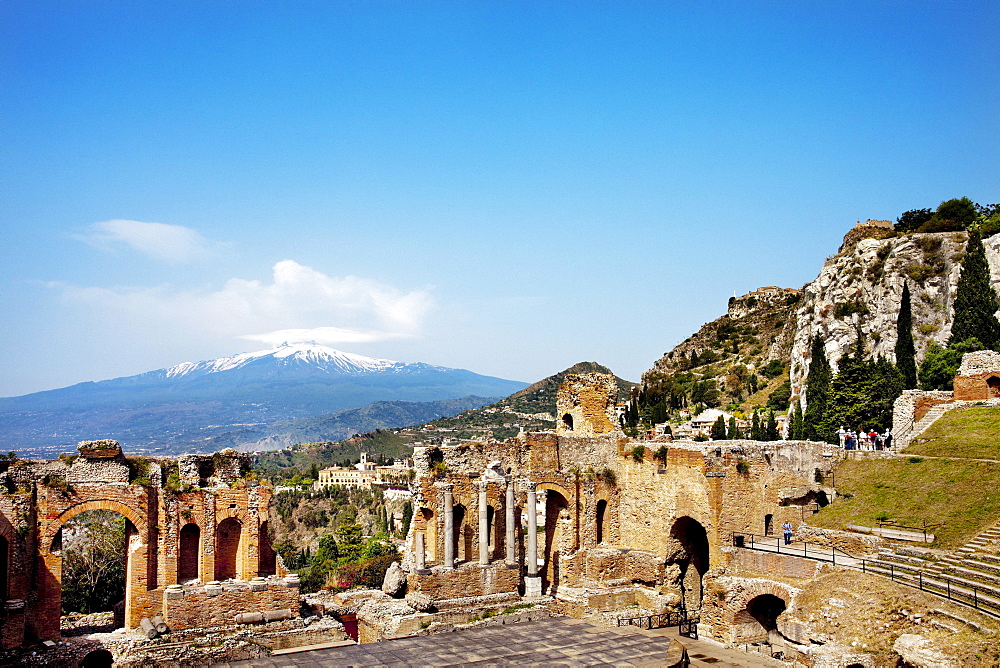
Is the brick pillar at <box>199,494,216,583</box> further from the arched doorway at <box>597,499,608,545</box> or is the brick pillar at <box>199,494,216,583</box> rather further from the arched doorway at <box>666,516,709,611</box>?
the arched doorway at <box>666,516,709,611</box>

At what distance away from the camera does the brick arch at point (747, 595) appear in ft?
78.1

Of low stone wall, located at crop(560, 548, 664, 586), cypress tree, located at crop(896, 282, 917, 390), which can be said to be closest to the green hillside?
cypress tree, located at crop(896, 282, 917, 390)

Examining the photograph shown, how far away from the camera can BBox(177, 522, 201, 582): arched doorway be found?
2462 cm

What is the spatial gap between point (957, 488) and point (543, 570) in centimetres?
1533

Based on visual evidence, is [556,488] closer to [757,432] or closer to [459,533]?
[459,533]

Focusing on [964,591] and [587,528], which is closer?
[964,591]

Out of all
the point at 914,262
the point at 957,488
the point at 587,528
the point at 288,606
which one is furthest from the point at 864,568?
the point at 914,262

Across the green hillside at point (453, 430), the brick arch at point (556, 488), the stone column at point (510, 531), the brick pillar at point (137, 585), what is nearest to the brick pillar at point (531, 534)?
the stone column at point (510, 531)

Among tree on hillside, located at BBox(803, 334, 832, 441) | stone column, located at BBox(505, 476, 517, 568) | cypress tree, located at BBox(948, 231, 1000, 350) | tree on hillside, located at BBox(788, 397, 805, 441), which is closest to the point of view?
stone column, located at BBox(505, 476, 517, 568)

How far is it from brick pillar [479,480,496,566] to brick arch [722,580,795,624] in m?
8.23

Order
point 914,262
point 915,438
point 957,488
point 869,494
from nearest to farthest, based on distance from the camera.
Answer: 1. point 957,488
2. point 869,494
3. point 915,438
4. point 914,262

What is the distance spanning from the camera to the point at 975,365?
37531 millimetres

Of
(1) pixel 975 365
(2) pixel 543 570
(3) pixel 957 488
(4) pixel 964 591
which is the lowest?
(2) pixel 543 570

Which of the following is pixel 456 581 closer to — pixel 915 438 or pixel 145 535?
pixel 145 535
